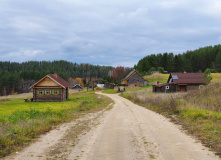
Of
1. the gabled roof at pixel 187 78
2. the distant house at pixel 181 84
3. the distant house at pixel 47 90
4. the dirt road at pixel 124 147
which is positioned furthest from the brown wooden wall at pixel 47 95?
the dirt road at pixel 124 147

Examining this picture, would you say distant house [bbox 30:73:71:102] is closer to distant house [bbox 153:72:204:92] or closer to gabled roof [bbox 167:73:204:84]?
distant house [bbox 153:72:204:92]

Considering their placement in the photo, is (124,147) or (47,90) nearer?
(124,147)

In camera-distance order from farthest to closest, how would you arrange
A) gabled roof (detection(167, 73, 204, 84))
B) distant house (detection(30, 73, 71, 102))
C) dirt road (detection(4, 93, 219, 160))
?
gabled roof (detection(167, 73, 204, 84)), distant house (detection(30, 73, 71, 102)), dirt road (detection(4, 93, 219, 160))

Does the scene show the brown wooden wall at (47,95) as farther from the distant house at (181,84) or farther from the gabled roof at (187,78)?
the gabled roof at (187,78)

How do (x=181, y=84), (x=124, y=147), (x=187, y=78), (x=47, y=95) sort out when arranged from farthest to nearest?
1. (x=187, y=78)
2. (x=181, y=84)
3. (x=47, y=95)
4. (x=124, y=147)

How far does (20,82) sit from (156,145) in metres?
119

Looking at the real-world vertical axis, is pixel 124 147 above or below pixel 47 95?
below

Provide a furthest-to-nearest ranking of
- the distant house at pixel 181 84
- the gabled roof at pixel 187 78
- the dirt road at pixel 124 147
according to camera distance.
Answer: the gabled roof at pixel 187 78 < the distant house at pixel 181 84 < the dirt road at pixel 124 147

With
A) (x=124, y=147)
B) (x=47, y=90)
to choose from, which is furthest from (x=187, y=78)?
(x=124, y=147)

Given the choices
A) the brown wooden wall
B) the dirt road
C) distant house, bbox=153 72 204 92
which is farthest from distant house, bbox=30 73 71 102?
the dirt road

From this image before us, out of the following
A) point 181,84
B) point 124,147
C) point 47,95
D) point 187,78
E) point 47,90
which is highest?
point 187,78

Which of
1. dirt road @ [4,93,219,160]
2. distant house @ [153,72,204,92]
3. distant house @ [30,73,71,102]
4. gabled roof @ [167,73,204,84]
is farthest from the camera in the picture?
gabled roof @ [167,73,204,84]

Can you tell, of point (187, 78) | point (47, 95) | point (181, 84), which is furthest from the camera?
point (187, 78)

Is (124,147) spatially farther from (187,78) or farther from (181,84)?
(187,78)
